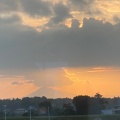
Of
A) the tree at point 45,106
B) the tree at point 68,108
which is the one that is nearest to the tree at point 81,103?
the tree at point 68,108

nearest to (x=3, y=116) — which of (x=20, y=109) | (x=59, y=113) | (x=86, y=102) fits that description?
(x=20, y=109)

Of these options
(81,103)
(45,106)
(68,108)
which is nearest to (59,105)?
(68,108)

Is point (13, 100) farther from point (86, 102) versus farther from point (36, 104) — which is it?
point (86, 102)

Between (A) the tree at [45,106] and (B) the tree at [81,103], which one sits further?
(A) the tree at [45,106]

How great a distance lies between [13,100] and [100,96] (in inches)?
108

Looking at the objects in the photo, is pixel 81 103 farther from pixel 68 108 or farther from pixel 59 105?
pixel 59 105

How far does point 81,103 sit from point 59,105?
692mm

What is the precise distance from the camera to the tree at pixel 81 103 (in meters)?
14.1

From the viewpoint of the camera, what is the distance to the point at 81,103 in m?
14.4

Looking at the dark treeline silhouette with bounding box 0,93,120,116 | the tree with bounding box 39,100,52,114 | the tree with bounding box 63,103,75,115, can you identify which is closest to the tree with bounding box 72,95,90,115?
the dark treeline silhouette with bounding box 0,93,120,116

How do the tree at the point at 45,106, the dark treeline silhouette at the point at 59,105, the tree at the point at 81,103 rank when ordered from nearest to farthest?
the dark treeline silhouette at the point at 59,105 → the tree at the point at 81,103 → the tree at the point at 45,106

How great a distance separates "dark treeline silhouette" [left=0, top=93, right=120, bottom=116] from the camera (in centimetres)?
1391

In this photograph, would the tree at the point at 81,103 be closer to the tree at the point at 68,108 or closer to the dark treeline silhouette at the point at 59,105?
the dark treeline silhouette at the point at 59,105

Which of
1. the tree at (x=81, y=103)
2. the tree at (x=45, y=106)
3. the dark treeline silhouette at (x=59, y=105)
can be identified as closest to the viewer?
the dark treeline silhouette at (x=59, y=105)
